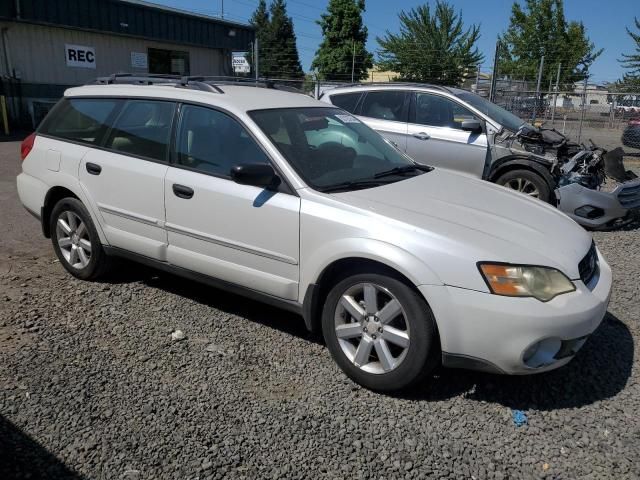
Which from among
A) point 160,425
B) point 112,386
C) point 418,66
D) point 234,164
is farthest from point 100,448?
point 418,66

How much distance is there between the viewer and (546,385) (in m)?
3.29

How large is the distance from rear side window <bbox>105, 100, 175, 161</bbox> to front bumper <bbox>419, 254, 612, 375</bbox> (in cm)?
229

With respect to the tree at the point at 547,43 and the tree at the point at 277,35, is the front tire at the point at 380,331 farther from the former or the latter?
the tree at the point at 277,35

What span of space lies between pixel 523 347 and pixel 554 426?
517mm

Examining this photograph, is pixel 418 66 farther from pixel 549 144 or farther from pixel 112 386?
pixel 112 386

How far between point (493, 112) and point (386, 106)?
1.46 metres

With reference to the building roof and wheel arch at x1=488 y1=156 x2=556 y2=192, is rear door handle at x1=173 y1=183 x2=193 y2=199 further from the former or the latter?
the building roof

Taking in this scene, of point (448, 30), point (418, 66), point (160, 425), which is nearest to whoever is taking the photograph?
point (160, 425)

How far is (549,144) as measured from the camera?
278 inches

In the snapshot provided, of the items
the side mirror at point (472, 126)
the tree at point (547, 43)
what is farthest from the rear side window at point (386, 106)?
the tree at point (547, 43)

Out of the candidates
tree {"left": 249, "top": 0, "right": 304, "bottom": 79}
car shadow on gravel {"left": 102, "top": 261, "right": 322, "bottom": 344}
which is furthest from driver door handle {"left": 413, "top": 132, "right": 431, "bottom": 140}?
tree {"left": 249, "top": 0, "right": 304, "bottom": 79}

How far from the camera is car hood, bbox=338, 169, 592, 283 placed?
2.90m

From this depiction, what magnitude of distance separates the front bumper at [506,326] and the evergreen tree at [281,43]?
41012 millimetres

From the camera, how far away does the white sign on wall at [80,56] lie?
56.5ft
